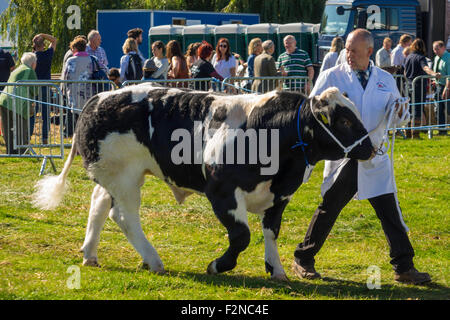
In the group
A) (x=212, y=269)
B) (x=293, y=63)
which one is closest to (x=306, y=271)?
(x=212, y=269)

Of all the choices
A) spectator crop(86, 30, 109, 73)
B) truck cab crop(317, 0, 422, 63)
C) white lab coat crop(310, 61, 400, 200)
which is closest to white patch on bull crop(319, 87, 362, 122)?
white lab coat crop(310, 61, 400, 200)

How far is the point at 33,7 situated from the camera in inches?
1196

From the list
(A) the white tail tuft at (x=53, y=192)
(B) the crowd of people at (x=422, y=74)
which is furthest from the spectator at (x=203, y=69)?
(A) the white tail tuft at (x=53, y=192)

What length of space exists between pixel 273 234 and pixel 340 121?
1.11m

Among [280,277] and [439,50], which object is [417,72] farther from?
[280,277]

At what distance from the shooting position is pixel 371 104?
20.9 ft

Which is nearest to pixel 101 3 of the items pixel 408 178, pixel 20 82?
pixel 20 82

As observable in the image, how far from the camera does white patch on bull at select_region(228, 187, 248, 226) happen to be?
5875mm

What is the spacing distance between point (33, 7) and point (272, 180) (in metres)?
26.5

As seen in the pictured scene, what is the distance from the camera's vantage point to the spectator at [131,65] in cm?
1420

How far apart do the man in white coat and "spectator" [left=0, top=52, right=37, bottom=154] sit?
669 cm

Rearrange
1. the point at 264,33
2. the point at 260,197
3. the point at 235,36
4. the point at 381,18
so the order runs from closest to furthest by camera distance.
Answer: the point at 260,197 < the point at 381,18 < the point at 264,33 < the point at 235,36

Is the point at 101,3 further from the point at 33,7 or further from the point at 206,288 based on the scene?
the point at 206,288

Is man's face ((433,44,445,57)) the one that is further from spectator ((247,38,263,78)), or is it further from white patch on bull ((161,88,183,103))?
white patch on bull ((161,88,183,103))
